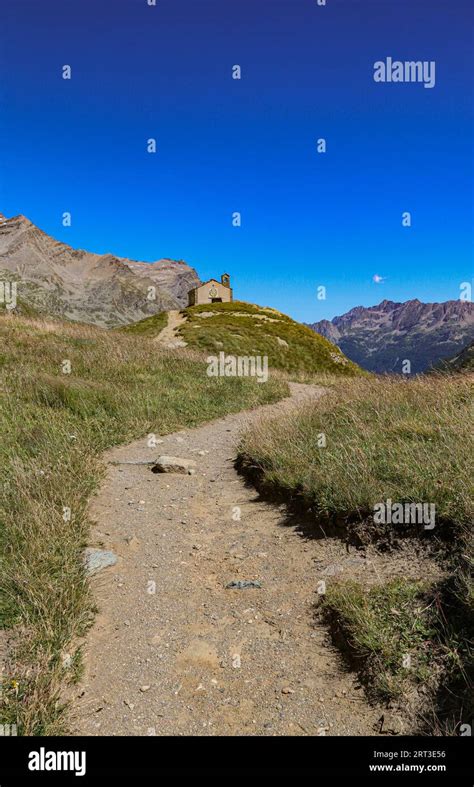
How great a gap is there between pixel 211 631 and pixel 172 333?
145ft

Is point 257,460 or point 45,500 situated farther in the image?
point 257,460

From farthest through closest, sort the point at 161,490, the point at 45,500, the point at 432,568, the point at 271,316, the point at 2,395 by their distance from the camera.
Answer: the point at 271,316
the point at 2,395
the point at 161,490
the point at 45,500
the point at 432,568

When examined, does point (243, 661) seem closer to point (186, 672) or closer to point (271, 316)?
point (186, 672)

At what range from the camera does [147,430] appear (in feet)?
41.1

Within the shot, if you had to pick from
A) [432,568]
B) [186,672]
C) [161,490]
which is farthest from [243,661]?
[161,490]

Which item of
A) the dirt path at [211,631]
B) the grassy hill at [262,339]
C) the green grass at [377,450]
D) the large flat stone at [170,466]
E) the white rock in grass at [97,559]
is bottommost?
the dirt path at [211,631]

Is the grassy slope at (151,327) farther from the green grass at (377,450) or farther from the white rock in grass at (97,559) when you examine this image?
the white rock in grass at (97,559)

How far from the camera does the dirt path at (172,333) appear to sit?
42.2m

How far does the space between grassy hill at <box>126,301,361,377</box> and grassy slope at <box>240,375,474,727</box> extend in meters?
28.8

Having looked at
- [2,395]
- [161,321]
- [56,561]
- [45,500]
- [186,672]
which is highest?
[161,321]

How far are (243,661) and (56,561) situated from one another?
2.63 metres

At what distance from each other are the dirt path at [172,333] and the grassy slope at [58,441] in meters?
18.1

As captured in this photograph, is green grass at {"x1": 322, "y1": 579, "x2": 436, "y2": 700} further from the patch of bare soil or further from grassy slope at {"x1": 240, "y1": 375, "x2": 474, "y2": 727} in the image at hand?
the patch of bare soil

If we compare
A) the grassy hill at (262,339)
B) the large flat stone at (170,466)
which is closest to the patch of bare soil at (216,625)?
the large flat stone at (170,466)
